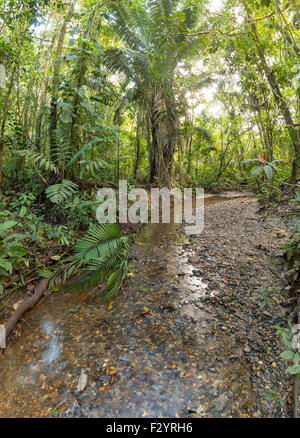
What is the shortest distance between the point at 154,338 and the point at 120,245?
1.33 m

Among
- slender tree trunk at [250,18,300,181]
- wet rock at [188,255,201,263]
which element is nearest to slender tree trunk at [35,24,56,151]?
wet rock at [188,255,201,263]

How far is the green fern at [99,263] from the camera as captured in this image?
2.92 meters

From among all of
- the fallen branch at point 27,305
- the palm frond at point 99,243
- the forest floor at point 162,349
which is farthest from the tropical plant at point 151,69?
the fallen branch at point 27,305

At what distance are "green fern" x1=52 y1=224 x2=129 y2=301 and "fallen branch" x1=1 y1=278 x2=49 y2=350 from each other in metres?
0.14

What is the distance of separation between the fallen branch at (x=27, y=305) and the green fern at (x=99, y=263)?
5.7 inches

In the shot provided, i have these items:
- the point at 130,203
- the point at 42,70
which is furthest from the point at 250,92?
the point at 42,70

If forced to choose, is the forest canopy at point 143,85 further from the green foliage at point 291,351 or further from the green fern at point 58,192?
the green foliage at point 291,351

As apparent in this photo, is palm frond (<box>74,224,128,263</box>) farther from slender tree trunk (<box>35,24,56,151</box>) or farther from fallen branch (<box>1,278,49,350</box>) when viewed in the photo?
slender tree trunk (<box>35,24,56,151</box>)

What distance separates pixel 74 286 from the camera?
303 centimetres

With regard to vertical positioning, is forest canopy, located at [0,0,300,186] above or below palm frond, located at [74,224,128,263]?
above

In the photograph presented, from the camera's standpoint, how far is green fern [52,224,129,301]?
9.58ft

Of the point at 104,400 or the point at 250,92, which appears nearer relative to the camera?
the point at 104,400
